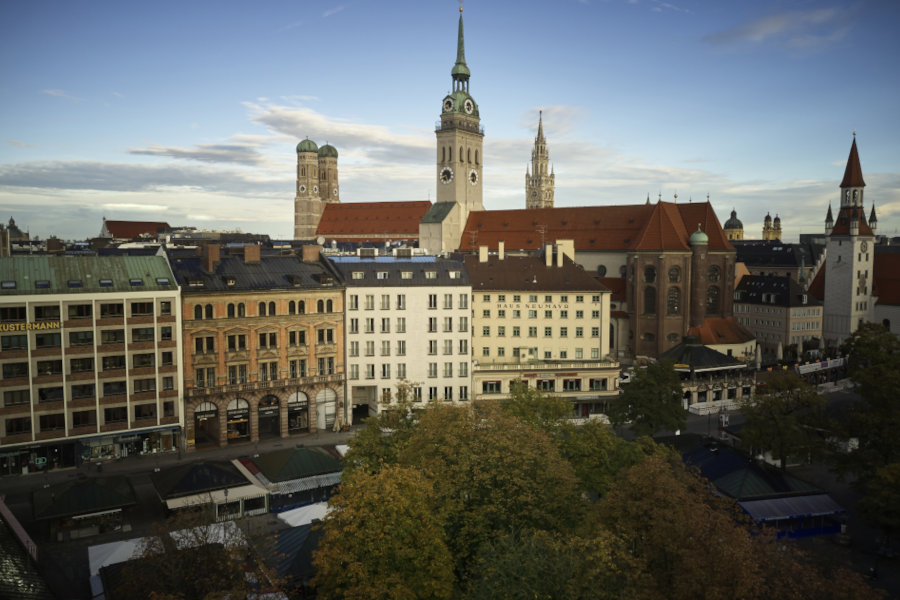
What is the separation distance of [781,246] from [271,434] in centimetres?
15238

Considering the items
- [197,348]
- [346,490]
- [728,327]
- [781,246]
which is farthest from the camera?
[781,246]

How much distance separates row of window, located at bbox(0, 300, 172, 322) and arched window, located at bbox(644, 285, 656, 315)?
72982mm

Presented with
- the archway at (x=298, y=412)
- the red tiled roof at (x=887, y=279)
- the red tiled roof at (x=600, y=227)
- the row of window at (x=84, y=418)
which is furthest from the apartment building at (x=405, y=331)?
the red tiled roof at (x=887, y=279)

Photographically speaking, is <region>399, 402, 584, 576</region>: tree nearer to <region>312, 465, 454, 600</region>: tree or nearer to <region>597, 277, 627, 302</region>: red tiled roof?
<region>312, 465, 454, 600</region>: tree

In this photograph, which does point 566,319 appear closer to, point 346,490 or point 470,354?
point 470,354

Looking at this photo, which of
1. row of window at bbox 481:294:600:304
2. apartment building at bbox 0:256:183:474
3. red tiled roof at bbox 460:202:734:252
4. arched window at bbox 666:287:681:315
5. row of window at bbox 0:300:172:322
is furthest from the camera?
red tiled roof at bbox 460:202:734:252

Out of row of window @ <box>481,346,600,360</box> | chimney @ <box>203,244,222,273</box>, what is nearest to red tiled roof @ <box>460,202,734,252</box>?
row of window @ <box>481,346,600,360</box>

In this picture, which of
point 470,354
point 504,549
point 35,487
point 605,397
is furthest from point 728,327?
point 35,487

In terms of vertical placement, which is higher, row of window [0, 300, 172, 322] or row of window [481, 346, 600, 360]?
row of window [0, 300, 172, 322]

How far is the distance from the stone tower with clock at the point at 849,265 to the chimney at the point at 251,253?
103 m

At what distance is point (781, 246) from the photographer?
18225cm

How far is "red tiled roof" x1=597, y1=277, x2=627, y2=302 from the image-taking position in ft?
383

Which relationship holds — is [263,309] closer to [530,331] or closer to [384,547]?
[530,331]

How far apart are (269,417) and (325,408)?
5921mm
